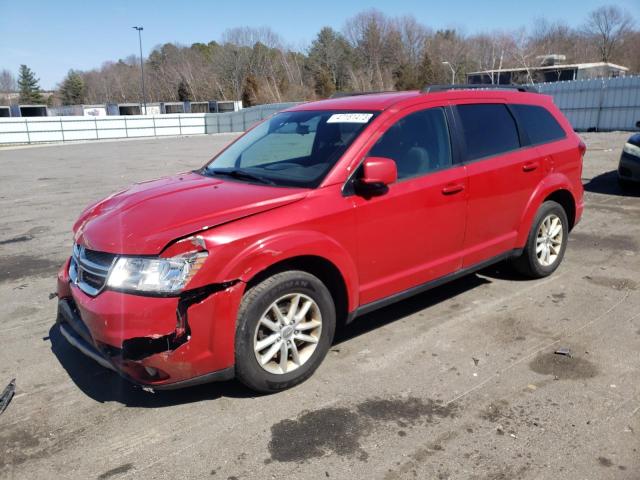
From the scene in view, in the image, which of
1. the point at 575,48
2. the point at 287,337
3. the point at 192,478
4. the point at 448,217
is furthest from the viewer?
the point at 575,48

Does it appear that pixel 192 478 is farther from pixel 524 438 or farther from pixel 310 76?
pixel 310 76

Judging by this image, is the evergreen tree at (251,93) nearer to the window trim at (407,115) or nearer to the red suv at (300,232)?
the red suv at (300,232)

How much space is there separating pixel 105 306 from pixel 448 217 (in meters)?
2.53

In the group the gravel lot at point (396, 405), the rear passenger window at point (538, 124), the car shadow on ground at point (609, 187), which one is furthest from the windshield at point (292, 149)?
the car shadow on ground at point (609, 187)

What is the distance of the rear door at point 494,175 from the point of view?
4391 mm

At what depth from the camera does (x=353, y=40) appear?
91.2 meters

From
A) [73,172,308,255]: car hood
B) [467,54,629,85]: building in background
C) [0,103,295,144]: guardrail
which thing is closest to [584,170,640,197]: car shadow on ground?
[73,172,308,255]: car hood

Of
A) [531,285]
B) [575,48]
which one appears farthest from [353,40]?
[531,285]

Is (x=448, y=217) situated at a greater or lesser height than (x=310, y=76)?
lesser

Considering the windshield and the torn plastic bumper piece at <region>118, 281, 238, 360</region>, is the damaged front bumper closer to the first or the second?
the torn plastic bumper piece at <region>118, 281, 238, 360</region>

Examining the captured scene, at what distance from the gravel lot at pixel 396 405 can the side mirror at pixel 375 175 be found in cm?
119

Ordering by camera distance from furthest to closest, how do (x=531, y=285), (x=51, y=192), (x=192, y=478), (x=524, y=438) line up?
1. (x=51, y=192)
2. (x=531, y=285)
3. (x=524, y=438)
4. (x=192, y=478)

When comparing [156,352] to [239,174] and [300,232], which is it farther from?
[239,174]

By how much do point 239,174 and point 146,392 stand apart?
165 centimetres
